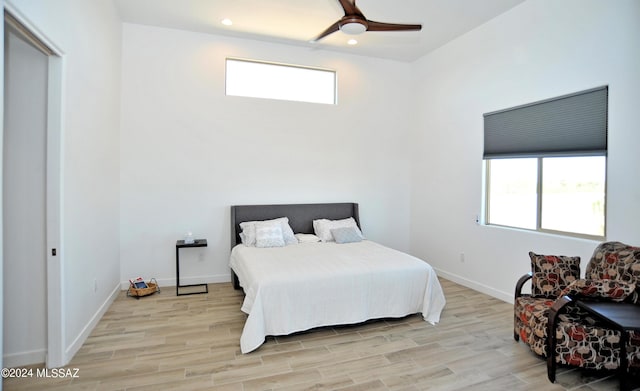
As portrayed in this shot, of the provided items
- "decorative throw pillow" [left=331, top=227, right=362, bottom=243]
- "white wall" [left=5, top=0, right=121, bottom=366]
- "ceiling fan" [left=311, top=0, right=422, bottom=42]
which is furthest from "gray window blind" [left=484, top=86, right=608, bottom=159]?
"white wall" [left=5, top=0, right=121, bottom=366]

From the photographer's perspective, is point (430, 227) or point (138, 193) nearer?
point (138, 193)

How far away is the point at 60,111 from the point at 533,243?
15.6 ft

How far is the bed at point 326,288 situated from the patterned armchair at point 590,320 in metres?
1.03

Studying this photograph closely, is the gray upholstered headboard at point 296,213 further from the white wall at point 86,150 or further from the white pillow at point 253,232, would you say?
the white wall at point 86,150

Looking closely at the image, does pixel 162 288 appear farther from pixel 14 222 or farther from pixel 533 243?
pixel 533 243

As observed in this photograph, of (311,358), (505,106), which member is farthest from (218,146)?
(505,106)

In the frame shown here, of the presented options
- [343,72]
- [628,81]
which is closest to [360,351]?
[628,81]

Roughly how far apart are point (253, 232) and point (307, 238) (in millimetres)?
793

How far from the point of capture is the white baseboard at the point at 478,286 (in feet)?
13.9

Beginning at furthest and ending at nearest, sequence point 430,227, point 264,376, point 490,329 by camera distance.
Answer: point 430,227, point 490,329, point 264,376

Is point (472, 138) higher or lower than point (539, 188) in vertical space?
higher

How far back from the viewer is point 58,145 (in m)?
2.66

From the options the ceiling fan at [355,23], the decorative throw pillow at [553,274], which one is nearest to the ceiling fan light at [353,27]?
the ceiling fan at [355,23]

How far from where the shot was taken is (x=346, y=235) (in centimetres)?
488
